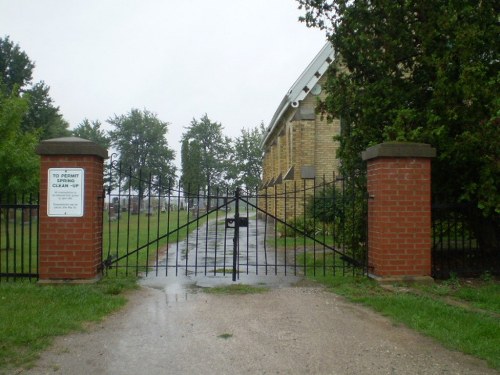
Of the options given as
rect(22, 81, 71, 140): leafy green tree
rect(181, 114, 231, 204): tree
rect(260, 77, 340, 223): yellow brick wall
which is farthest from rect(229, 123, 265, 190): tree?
rect(260, 77, 340, 223): yellow brick wall

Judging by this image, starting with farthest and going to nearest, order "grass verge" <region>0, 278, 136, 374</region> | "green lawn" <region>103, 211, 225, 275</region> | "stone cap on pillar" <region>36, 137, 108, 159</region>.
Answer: "green lawn" <region>103, 211, 225, 275</region>
"stone cap on pillar" <region>36, 137, 108, 159</region>
"grass verge" <region>0, 278, 136, 374</region>

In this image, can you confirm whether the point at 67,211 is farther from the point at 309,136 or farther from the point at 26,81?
the point at 26,81

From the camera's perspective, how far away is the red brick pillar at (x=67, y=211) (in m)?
7.92

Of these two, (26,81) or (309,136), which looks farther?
(26,81)

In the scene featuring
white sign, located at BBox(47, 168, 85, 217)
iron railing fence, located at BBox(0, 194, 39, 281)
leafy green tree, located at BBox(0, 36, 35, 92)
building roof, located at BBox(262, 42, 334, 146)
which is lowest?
iron railing fence, located at BBox(0, 194, 39, 281)

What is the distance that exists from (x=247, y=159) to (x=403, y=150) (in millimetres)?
79154

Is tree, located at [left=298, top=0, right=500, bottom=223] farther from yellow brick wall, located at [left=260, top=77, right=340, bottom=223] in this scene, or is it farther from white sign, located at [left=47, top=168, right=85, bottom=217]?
yellow brick wall, located at [left=260, top=77, right=340, bottom=223]

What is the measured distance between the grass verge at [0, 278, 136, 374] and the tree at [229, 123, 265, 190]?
76.0 meters

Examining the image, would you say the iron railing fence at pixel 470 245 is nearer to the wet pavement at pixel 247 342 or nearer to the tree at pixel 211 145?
the wet pavement at pixel 247 342

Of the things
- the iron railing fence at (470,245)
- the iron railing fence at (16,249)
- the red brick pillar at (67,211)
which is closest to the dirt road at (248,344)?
the red brick pillar at (67,211)

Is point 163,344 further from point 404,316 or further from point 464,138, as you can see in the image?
point 464,138

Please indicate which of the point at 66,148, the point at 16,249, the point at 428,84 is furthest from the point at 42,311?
the point at 428,84

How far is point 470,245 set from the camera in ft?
32.1

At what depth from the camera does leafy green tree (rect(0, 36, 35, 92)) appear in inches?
1640
